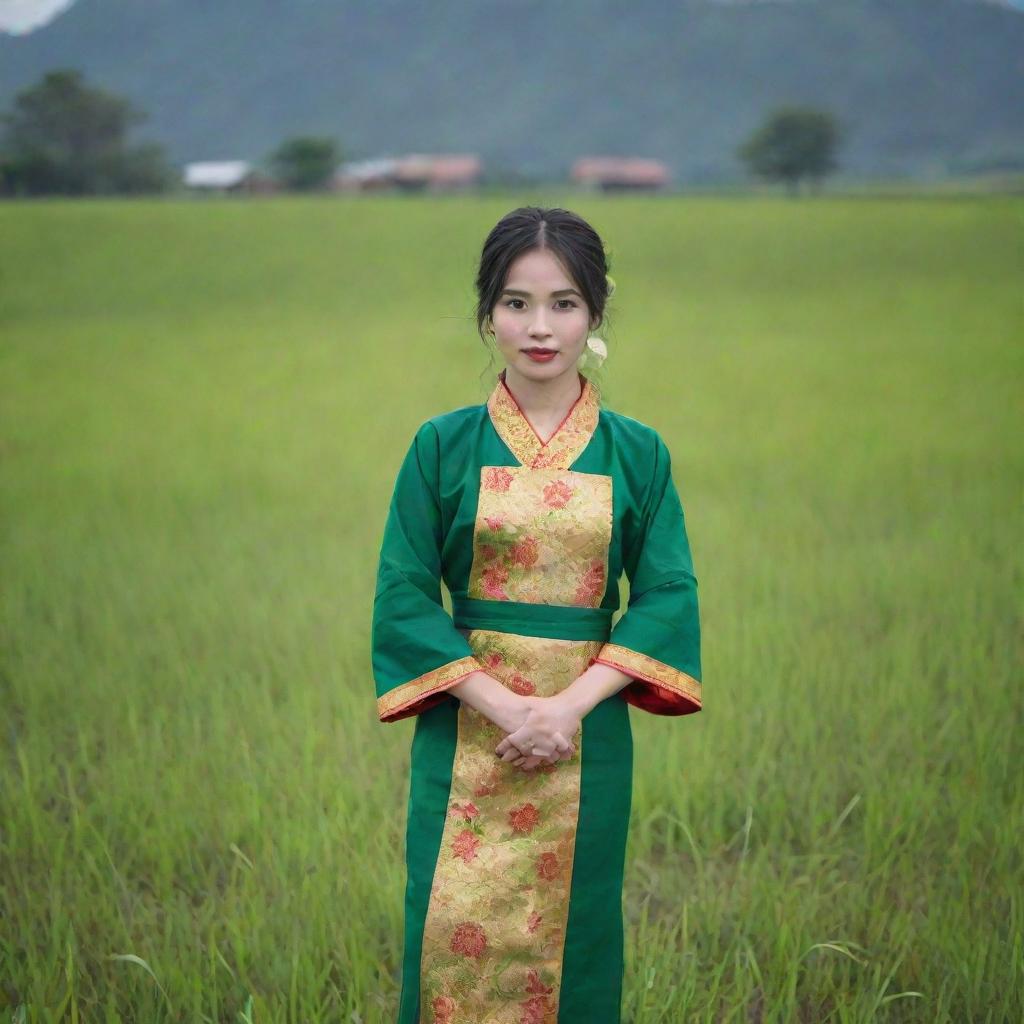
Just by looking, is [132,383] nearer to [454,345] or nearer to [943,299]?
[454,345]

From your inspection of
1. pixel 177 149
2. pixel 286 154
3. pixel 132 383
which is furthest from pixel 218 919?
pixel 286 154

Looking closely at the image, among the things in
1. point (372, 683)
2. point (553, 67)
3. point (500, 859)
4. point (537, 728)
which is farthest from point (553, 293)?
point (553, 67)

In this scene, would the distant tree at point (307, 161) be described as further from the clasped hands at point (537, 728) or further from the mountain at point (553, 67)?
the clasped hands at point (537, 728)

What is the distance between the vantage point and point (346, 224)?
38.4ft

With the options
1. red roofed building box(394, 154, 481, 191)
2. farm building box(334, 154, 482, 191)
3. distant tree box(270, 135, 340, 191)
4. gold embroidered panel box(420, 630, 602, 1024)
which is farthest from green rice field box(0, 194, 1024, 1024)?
red roofed building box(394, 154, 481, 191)

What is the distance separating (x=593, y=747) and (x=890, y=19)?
14.1m

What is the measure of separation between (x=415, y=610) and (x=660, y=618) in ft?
0.95

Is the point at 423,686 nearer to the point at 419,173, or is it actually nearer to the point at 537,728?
the point at 537,728

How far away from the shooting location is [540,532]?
131 centimetres

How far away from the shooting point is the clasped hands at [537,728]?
4.04 ft

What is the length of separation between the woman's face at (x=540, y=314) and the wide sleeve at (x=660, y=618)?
17 cm

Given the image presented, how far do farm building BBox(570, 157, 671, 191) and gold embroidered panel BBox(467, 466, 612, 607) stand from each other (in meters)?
12.9

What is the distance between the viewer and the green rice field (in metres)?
1.80

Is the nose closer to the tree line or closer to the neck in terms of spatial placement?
the neck
